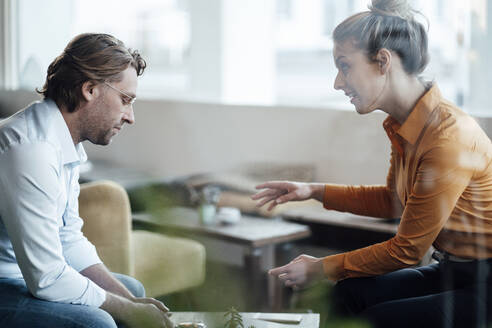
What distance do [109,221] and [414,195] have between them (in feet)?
3.26

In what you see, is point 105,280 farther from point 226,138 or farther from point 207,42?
point 207,42

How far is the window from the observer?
7.92 feet

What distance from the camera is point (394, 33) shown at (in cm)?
106

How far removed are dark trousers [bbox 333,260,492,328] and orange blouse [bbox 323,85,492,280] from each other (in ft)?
0.11

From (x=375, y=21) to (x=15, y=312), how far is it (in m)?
0.83

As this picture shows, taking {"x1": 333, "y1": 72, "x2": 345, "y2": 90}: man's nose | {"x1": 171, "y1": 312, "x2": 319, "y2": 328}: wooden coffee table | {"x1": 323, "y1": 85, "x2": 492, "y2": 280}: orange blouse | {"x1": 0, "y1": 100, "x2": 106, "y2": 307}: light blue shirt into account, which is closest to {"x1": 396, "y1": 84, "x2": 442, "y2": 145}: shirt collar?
{"x1": 323, "y1": 85, "x2": 492, "y2": 280}: orange blouse

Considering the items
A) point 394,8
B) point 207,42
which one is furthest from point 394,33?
point 207,42

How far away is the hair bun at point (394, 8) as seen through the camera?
1.06 metres

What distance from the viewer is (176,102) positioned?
10.9 ft

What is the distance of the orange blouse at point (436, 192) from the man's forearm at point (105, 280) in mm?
496

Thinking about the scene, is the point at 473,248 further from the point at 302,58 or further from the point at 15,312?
the point at 302,58

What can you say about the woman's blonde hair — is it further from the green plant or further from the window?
the window

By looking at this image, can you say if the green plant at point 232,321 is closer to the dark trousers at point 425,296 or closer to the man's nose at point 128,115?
the dark trousers at point 425,296

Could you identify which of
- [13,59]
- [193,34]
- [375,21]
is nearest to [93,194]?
[375,21]
